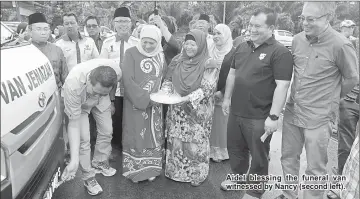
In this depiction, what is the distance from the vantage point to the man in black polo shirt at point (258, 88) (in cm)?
238

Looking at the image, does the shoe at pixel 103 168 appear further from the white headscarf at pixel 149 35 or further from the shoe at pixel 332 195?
the shoe at pixel 332 195

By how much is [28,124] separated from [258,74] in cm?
171

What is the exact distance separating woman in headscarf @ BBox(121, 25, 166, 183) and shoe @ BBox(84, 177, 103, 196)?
1.13ft

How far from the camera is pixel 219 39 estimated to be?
136 inches

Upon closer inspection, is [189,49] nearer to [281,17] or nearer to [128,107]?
[128,107]

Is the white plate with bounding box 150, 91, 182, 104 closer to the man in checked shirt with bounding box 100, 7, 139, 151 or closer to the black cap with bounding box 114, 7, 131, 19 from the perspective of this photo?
the man in checked shirt with bounding box 100, 7, 139, 151

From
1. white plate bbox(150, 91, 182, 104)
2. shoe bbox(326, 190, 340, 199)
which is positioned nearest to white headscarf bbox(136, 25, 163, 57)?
white plate bbox(150, 91, 182, 104)

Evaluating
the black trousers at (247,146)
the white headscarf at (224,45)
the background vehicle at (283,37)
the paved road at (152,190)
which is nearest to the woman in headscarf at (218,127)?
the white headscarf at (224,45)

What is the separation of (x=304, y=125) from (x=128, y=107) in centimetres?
162

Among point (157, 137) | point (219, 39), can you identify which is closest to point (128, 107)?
point (157, 137)

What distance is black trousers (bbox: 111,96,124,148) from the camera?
349cm

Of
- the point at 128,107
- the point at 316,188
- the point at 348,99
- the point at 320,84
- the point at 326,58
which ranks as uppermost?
the point at 326,58

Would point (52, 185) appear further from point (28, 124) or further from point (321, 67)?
point (321, 67)

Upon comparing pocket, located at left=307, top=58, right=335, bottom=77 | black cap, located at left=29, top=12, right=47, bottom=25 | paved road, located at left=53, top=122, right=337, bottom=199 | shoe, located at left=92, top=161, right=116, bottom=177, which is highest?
black cap, located at left=29, top=12, right=47, bottom=25
